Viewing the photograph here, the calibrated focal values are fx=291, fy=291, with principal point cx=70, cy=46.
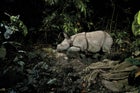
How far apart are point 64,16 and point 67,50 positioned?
41.2 inches

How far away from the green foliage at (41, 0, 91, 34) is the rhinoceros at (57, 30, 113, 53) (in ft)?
1.50

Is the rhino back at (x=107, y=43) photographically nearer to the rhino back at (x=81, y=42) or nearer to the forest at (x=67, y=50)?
the forest at (x=67, y=50)

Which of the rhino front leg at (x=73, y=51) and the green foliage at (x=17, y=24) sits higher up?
the green foliage at (x=17, y=24)

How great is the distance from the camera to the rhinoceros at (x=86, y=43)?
23.4 feet

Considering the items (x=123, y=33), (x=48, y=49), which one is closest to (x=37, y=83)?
(x=48, y=49)

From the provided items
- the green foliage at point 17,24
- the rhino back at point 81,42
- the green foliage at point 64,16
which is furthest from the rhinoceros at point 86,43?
the green foliage at point 17,24

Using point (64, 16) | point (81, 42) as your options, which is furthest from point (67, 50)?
point (64, 16)

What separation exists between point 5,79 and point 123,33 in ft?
12.3

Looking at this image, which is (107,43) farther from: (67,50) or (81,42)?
(67,50)

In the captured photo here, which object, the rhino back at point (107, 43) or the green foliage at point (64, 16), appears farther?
the green foliage at point (64, 16)

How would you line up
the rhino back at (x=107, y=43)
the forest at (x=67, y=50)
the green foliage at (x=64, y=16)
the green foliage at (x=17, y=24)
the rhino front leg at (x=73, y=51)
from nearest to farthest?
the forest at (x=67, y=50) < the green foliage at (x=17, y=24) < the rhino front leg at (x=73, y=51) < the rhino back at (x=107, y=43) < the green foliage at (x=64, y=16)

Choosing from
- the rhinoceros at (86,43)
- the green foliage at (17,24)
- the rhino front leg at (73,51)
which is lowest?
the rhino front leg at (73,51)

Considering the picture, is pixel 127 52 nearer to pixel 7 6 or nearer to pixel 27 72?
pixel 27 72

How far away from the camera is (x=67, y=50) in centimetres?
714
